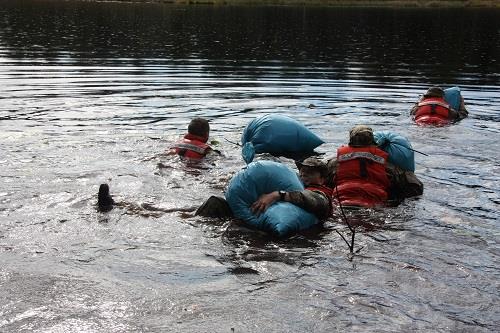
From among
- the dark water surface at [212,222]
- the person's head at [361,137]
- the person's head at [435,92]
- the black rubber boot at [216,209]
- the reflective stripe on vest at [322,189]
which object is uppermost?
the person's head at [361,137]

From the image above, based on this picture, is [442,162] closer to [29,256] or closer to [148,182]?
[148,182]

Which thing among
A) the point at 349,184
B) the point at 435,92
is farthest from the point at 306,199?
the point at 435,92

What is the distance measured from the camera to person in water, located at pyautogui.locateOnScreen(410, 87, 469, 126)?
591 inches

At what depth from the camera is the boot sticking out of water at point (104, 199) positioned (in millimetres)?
8469

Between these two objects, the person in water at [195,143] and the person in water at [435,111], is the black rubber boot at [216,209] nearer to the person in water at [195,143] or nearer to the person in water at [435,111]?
the person in water at [195,143]

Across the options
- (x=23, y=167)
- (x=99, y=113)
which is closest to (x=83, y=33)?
(x=99, y=113)

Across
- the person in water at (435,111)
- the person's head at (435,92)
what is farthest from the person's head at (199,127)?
the person's head at (435,92)

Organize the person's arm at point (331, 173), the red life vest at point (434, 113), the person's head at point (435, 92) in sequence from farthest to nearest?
the person's head at point (435, 92) → the red life vest at point (434, 113) → the person's arm at point (331, 173)

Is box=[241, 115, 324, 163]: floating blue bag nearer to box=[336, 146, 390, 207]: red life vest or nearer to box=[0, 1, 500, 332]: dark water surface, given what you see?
box=[0, 1, 500, 332]: dark water surface

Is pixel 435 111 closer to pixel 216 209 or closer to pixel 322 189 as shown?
pixel 322 189

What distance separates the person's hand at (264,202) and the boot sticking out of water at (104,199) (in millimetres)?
2097

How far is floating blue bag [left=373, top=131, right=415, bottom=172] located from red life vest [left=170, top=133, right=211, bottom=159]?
3.26 metres

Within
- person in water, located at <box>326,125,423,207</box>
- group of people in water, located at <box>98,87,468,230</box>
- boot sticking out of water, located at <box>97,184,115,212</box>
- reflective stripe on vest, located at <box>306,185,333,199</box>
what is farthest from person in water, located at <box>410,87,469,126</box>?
boot sticking out of water, located at <box>97,184,115,212</box>

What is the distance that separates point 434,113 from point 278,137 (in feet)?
16.5
